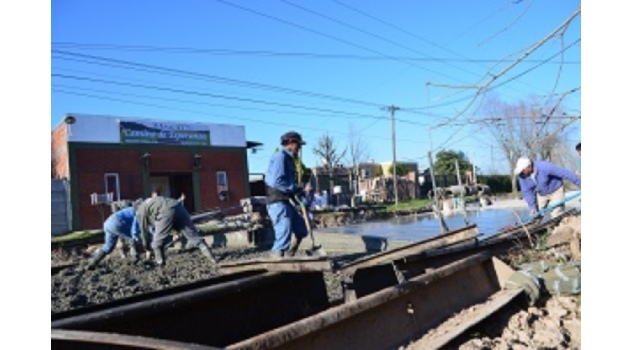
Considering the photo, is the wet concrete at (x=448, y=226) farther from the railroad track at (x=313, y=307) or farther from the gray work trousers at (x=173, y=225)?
the gray work trousers at (x=173, y=225)

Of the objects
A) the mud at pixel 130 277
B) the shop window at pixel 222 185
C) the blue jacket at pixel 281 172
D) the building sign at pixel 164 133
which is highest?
the building sign at pixel 164 133

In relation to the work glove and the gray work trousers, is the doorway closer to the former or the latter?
the gray work trousers

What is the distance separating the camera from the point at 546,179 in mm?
6348

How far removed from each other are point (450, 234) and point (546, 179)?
3050 millimetres

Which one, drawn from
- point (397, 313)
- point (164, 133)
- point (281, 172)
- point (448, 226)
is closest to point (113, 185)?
point (164, 133)

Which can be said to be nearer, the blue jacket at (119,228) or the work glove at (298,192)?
the work glove at (298,192)

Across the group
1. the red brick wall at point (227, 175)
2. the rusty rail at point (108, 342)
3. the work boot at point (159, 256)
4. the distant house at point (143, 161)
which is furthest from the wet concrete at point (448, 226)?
the red brick wall at point (227, 175)

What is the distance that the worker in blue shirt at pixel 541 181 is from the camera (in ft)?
20.4

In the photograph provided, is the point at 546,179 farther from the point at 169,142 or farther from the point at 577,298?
the point at 169,142

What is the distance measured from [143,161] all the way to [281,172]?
63.6 ft

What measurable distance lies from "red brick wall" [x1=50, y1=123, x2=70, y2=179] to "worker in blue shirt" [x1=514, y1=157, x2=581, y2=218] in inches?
756

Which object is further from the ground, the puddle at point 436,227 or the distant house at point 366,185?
the distant house at point 366,185

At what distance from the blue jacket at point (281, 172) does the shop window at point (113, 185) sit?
18.4 metres
